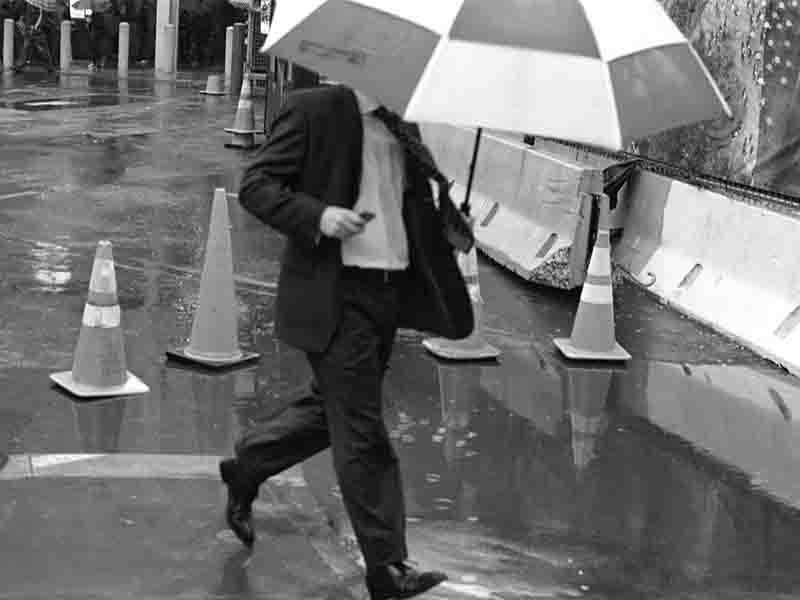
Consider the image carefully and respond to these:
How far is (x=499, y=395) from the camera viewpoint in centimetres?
687

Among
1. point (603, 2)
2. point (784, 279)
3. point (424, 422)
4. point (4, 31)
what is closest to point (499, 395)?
point (424, 422)

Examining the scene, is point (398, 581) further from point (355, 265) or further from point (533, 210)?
point (533, 210)

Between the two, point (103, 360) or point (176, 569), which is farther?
point (103, 360)

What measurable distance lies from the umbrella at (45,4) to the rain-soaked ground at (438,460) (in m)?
20.6

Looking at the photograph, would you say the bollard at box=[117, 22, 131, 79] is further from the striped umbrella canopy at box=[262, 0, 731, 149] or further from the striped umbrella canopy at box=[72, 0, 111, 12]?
the striped umbrella canopy at box=[262, 0, 731, 149]

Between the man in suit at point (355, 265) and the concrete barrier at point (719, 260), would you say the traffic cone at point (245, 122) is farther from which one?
the man in suit at point (355, 265)

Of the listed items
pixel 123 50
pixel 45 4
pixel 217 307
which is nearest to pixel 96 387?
pixel 217 307

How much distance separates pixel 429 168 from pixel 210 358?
3.08 meters

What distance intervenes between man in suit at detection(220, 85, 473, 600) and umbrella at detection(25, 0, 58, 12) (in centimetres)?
2661

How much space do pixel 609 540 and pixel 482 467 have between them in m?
0.86

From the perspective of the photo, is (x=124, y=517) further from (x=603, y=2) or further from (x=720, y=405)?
(x=720, y=405)

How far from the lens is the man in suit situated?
402cm

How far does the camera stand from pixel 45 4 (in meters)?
29.2

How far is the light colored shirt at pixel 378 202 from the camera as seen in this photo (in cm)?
404
